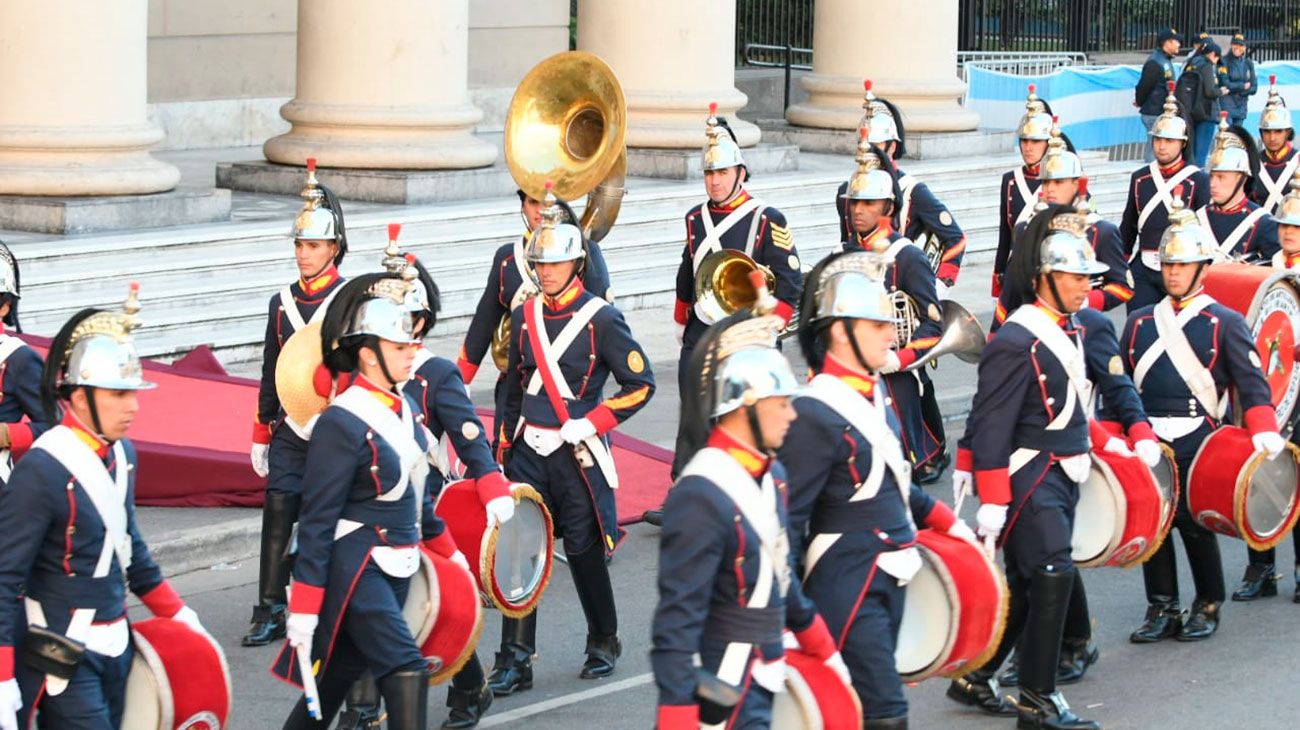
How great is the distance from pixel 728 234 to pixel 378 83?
664 centimetres

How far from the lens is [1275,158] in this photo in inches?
629

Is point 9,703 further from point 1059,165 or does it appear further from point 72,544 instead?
point 1059,165

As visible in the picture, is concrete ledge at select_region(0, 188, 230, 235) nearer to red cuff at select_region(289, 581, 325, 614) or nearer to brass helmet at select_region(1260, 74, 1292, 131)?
brass helmet at select_region(1260, 74, 1292, 131)

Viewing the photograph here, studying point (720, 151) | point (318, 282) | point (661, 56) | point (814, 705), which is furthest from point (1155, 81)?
point (814, 705)

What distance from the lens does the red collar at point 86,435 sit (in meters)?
6.34

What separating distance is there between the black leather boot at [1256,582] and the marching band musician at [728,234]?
8.22 feet

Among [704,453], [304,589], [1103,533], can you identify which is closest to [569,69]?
[1103,533]

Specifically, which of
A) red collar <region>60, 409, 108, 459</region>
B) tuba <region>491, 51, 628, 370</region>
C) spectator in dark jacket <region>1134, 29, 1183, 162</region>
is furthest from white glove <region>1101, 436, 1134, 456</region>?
spectator in dark jacket <region>1134, 29, 1183, 162</region>

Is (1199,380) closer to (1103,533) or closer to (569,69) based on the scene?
(1103,533)

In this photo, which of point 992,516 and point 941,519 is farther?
point 992,516

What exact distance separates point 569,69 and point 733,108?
28.7ft

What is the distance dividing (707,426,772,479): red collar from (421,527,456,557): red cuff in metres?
1.88

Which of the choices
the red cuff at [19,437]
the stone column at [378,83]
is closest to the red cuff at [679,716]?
the red cuff at [19,437]

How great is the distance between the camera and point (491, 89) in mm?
24656
